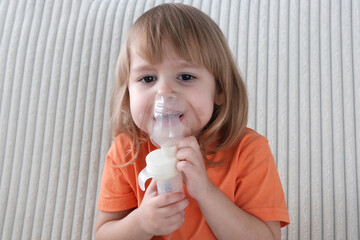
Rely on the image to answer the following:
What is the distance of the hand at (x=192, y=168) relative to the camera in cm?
59

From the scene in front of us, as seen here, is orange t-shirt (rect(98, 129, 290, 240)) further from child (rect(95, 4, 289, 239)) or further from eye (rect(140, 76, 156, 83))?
eye (rect(140, 76, 156, 83))

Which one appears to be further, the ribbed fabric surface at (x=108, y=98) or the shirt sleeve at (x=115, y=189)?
the ribbed fabric surface at (x=108, y=98)

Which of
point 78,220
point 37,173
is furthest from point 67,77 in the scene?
point 78,220

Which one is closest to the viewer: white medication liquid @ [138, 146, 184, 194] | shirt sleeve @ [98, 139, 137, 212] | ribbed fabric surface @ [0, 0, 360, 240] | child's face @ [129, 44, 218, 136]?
white medication liquid @ [138, 146, 184, 194]

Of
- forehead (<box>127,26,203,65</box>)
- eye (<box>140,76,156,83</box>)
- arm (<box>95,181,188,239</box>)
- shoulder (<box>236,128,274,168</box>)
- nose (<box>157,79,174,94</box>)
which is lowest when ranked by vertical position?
arm (<box>95,181,188,239</box>)

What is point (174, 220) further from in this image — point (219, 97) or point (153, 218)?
point (219, 97)

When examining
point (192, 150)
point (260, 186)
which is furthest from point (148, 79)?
point (260, 186)

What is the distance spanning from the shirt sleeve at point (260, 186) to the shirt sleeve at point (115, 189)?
0.70 ft

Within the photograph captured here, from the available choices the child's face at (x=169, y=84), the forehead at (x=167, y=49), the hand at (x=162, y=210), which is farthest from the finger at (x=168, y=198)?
the forehead at (x=167, y=49)

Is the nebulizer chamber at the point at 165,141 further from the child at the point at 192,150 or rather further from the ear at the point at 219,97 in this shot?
the ear at the point at 219,97

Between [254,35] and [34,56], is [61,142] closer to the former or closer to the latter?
[34,56]

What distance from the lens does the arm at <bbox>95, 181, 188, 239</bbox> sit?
609 millimetres

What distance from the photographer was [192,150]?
0.60 meters

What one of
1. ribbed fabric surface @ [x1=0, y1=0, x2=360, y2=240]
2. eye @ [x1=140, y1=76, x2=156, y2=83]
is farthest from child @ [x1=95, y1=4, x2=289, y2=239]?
ribbed fabric surface @ [x1=0, y1=0, x2=360, y2=240]
